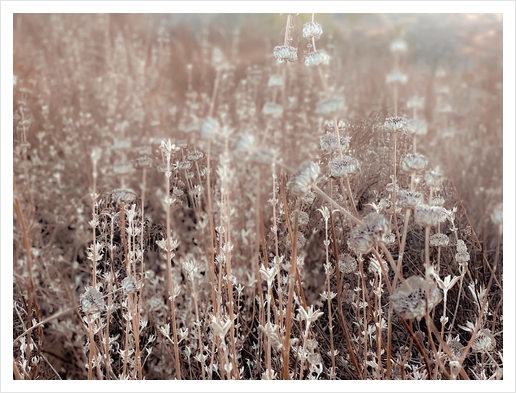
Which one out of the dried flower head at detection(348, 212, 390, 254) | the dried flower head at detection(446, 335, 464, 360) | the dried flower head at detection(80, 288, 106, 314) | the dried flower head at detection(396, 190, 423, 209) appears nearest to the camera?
the dried flower head at detection(348, 212, 390, 254)

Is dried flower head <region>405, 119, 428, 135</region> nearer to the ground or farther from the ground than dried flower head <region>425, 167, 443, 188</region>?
farther from the ground

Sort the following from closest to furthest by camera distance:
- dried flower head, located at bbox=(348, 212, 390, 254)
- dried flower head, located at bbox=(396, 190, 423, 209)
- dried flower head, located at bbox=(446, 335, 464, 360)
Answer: dried flower head, located at bbox=(348, 212, 390, 254) → dried flower head, located at bbox=(396, 190, 423, 209) → dried flower head, located at bbox=(446, 335, 464, 360)

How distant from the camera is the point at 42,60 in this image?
1.10 meters

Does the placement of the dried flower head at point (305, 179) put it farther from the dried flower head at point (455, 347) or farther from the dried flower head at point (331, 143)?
the dried flower head at point (455, 347)

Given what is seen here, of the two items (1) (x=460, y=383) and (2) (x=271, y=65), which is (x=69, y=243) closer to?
(2) (x=271, y=65)

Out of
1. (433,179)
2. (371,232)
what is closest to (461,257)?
(433,179)

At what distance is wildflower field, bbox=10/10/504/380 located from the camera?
3.11 ft

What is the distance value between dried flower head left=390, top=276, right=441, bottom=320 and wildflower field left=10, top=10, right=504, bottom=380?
0.40 ft

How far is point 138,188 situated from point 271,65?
426 mm

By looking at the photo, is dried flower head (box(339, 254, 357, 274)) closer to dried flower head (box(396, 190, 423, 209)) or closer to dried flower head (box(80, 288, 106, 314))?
dried flower head (box(396, 190, 423, 209))

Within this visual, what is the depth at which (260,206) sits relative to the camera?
3.29ft

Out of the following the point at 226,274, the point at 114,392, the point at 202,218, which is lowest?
the point at 114,392

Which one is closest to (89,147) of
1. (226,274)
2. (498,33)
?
(226,274)

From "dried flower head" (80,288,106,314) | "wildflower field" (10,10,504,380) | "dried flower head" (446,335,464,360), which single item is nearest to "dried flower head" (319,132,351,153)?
"wildflower field" (10,10,504,380)
